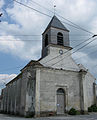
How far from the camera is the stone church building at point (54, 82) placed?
17844mm

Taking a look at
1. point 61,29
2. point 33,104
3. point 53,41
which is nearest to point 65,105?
point 33,104

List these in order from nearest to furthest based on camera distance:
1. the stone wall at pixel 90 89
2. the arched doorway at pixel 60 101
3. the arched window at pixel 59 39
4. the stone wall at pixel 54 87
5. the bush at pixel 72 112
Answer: the stone wall at pixel 54 87 → the bush at pixel 72 112 → the arched doorway at pixel 60 101 → the arched window at pixel 59 39 → the stone wall at pixel 90 89

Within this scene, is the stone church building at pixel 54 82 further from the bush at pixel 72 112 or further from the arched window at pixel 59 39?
the bush at pixel 72 112

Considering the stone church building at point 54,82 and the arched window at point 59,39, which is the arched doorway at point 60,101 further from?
the arched window at point 59,39

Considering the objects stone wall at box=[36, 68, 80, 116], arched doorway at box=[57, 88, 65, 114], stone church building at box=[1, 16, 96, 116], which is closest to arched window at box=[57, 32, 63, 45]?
stone church building at box=[1, 16, 96, 116]

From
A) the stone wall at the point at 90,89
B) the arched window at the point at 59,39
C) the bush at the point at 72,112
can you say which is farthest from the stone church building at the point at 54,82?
the stone wall at the point at 90,89

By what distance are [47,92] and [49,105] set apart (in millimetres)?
1565

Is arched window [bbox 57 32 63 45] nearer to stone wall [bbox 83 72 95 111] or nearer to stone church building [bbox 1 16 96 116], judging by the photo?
stone church building [bbox 1 16 96 116]

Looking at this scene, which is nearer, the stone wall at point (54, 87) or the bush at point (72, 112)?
the stone wall at point (54, 87)

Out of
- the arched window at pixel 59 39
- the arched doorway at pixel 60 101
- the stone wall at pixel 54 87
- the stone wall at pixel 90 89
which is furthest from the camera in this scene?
the stone wall at pixel 90 89

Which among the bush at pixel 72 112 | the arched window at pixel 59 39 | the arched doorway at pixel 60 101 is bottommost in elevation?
the bush at pixel 72 112

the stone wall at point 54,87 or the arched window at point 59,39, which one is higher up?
the arched window at point 59,39

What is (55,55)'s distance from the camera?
21000 millimetres

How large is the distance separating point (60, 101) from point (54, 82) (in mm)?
2568
